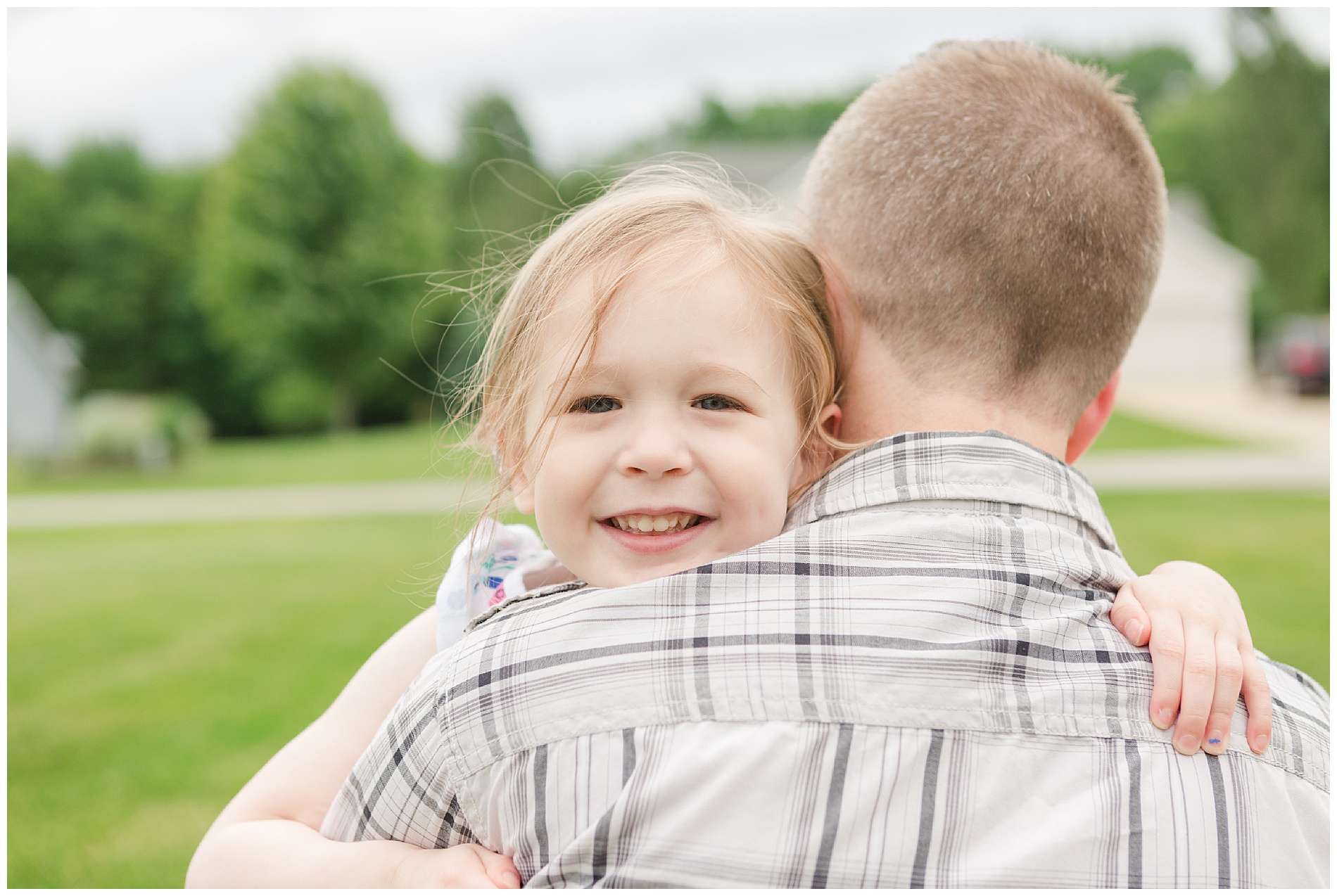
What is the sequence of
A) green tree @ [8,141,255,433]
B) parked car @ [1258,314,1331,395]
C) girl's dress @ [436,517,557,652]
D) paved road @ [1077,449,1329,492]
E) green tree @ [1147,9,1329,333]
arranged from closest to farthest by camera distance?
girl's dress @ [436,517,557,652]
paved road @ [1077,449,1329,492]
parked car @ [1258,314,1331,395]
green tree @ [1147,9,1329,333]
green tree @ [8,141,255,433]

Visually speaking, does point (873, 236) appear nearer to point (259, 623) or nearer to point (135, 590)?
point (259, 623)

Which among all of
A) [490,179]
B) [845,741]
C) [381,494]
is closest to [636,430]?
[845,741]

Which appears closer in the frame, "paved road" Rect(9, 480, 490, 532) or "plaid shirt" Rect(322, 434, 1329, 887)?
"plaid shirt" Rect(322, 434, 1329, 887)

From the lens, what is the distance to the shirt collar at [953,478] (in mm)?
1397

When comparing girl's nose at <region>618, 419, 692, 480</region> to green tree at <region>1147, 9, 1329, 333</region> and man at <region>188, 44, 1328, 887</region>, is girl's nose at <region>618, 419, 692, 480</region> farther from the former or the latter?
green tree at <region>1147, 9, 1329, 333</region>

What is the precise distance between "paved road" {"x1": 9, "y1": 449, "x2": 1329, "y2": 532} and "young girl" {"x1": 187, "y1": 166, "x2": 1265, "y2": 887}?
10896 millimetres

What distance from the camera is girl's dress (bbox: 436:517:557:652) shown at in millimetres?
1752

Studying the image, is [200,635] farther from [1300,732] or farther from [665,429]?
[1300,732]

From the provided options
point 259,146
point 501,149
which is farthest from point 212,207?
point 501,149

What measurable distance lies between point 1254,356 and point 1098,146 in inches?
1374

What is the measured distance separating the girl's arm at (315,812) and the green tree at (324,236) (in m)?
27.8

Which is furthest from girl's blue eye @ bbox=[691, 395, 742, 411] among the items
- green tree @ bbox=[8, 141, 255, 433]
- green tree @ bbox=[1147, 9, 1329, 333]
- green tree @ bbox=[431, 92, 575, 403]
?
green tree @ bbox=[8, 141, 255, 433]

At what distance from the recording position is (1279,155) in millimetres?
25109

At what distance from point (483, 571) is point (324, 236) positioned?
99.7 feet
